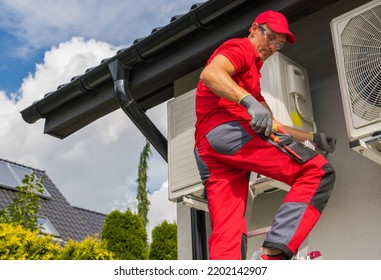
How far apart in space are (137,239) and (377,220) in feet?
22.3

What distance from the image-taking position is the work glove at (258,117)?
7.80 feet

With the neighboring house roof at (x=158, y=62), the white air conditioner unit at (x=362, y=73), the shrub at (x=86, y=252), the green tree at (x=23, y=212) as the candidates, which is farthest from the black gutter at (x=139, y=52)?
the shrub at (x=86, y=252)

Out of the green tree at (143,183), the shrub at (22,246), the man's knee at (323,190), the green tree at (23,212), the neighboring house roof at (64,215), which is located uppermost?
the green tree at (143,183)

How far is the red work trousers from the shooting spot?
92.4 inches

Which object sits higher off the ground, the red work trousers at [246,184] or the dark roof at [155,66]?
the dark roof at [155,66]

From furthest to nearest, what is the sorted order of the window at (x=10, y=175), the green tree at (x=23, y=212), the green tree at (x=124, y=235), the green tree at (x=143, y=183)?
the green tree at (x=143, y=183) → the window at (x=10, y=175) → the green tree at (x=124, y=235) → the green tree at (x=23, y=212)

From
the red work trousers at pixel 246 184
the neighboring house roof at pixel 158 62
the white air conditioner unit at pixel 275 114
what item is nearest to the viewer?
the red work trousers at pixel 246 184

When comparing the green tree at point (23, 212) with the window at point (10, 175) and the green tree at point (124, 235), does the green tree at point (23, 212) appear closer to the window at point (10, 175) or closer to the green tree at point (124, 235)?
the green tree at point (124, 235)

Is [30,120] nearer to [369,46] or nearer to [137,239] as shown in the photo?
[369,46]

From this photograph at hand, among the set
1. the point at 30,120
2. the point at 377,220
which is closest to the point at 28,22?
the point at 30,120

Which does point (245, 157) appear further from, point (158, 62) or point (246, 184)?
point (158, 62)

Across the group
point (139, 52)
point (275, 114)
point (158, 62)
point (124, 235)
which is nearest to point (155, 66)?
point (158, 62)

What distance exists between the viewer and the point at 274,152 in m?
2.50

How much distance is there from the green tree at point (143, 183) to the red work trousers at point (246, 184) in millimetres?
17195
